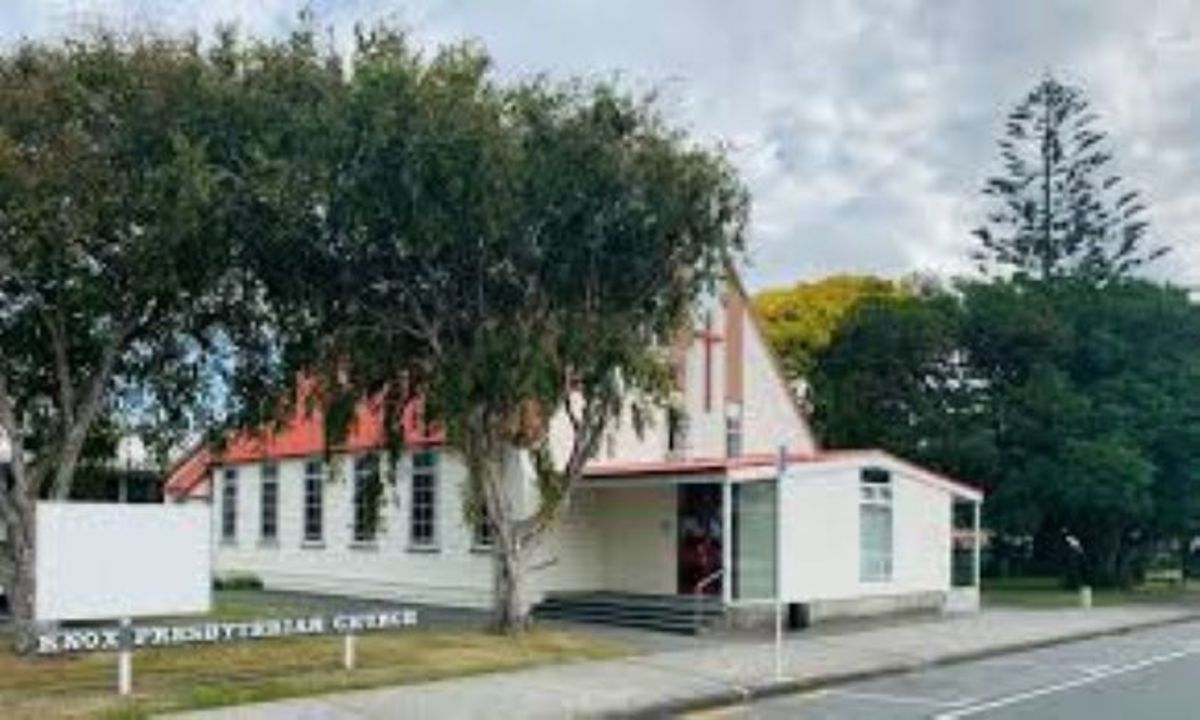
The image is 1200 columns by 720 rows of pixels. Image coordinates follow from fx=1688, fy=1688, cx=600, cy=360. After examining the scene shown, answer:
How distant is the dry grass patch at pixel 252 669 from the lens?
17.5 m

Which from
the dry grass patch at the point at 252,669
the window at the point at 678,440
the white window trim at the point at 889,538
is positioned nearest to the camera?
the dry grass patch at the point at 252,669

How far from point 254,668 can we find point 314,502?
20.6m

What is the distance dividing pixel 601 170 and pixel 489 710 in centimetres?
1006

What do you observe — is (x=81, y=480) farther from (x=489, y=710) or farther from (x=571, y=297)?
(x=489, y=710)

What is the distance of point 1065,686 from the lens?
22.2m

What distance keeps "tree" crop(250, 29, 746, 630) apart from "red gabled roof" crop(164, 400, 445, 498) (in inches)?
49.7

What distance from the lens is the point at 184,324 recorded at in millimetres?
24891

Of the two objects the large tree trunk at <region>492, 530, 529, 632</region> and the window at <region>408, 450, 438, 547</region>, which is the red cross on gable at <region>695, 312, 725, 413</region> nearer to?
the window at <region>408, 450, 438, 547</region>

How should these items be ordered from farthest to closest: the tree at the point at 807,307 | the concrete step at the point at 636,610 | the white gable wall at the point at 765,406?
1. the tree at the point at 807,307
2. the white gable wall at the point at 765,406
3. the concrete step at the point at 636,610

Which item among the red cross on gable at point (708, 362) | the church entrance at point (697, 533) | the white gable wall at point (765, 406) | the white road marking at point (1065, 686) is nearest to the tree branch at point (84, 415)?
the white road marking at point (1065, 686)

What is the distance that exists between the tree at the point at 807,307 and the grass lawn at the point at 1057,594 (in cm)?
1157

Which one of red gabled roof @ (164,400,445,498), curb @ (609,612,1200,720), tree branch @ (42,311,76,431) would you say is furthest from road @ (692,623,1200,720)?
tree branch @ (42,311,76,431)

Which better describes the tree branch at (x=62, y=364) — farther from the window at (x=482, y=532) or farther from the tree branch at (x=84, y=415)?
the window at (x=482, y=532)

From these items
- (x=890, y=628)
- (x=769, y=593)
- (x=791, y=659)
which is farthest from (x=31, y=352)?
(x=890, y=628)
